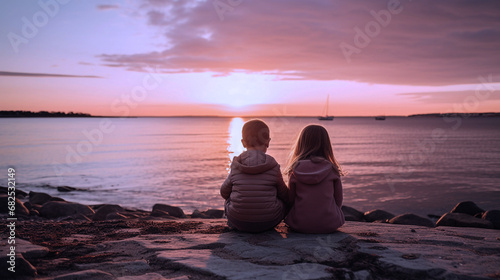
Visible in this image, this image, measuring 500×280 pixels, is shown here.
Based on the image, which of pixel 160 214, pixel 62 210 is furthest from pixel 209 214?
pixel 62 210

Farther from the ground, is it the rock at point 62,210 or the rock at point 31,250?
the rock at point 31,250

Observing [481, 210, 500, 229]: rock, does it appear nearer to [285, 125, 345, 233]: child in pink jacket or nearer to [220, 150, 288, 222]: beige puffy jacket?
[285, 125, 345, 233]: child in pink jacket

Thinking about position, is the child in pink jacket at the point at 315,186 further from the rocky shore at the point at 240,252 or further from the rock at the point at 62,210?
the rock at the point at 62,210

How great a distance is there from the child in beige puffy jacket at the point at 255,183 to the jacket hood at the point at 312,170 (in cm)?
29

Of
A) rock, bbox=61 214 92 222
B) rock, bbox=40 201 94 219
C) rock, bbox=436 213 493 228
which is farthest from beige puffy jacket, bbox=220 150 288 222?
rock, bbox=40 201 94 219

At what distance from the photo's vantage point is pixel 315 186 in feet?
15.4

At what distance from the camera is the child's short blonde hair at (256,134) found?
4664 millimetres

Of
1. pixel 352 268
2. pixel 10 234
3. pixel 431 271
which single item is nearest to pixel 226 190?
pixel 352 268

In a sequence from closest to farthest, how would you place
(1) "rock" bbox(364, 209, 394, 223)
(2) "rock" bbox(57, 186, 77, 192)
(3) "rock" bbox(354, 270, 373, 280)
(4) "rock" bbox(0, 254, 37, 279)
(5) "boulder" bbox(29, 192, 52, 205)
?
(4) "rock" bbox(0, 254, 37, 279) → (3) "rock" bbox(354, 270, 373, 280) → (1) "rock" bbox(364, 209, 394, 223) → (5) "boulder" bbox(29, 192, 52, 205) → (2) "rock" bbox(57, 186, 77, 192)

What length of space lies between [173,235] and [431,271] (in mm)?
3310

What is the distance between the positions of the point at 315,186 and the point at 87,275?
291 cm

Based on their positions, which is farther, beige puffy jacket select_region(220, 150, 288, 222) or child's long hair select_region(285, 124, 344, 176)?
child's long hair select_region(285, 124, 344, 176)

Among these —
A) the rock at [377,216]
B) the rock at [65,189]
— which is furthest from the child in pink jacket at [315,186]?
the rock at [65,189]

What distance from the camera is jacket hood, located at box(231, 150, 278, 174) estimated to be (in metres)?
4.62
